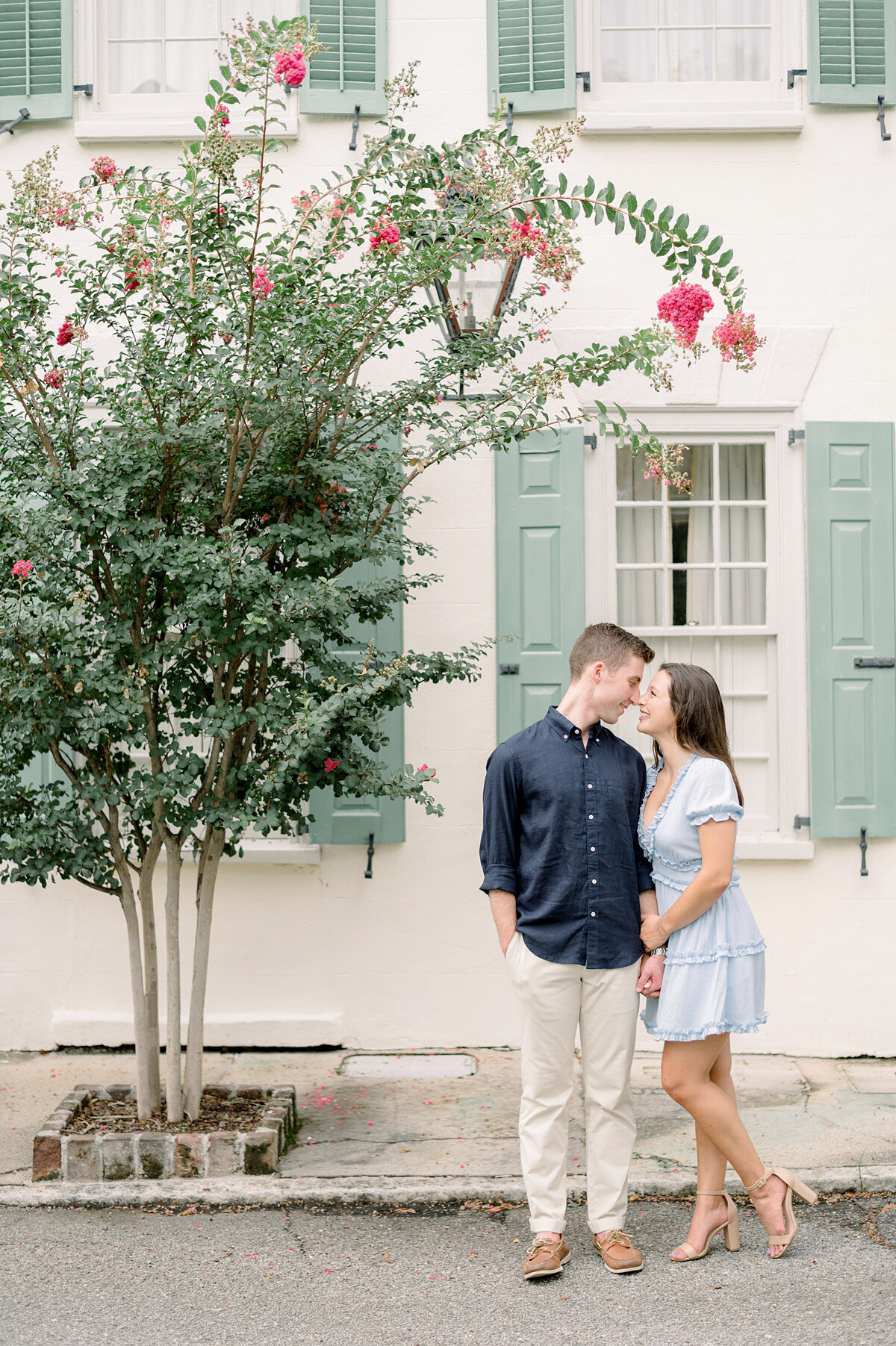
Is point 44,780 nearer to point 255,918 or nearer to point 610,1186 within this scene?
point 255,918

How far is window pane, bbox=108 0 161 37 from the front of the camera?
627cm

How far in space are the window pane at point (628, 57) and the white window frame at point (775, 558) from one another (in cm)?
169

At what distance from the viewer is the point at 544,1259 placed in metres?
3.65

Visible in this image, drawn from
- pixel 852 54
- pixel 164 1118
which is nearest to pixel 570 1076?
pixel 164 1118

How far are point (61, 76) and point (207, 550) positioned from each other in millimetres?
3205

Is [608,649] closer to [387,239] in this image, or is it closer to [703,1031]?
[703,1031]

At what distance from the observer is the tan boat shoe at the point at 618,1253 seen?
3697 mm

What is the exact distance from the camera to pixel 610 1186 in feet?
12.2

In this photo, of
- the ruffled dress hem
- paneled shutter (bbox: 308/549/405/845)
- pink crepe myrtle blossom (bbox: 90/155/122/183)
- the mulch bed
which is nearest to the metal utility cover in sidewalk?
the mulch bed

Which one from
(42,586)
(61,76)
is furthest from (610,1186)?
(61,76)

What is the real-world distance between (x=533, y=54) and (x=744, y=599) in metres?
2.75

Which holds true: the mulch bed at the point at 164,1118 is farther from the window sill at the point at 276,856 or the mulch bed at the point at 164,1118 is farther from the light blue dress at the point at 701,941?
the light blue dress at the point at 701,941

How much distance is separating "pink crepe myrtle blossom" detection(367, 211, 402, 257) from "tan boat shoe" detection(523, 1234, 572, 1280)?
10.1 ft

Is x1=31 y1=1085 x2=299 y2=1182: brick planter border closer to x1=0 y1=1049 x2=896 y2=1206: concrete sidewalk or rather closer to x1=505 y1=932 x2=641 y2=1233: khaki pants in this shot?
x1=0 y1=1049 x2=896 y2=1206: concrete sidewalk
